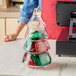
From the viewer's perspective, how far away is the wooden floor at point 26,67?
41.3 inches

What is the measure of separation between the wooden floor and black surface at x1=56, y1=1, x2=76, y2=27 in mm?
192

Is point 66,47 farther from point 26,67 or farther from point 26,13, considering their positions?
point 26,13

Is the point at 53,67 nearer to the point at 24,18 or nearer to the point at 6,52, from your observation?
the point at 6,52

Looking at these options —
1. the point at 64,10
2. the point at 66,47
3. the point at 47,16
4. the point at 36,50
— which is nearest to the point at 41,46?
the point at 36,50

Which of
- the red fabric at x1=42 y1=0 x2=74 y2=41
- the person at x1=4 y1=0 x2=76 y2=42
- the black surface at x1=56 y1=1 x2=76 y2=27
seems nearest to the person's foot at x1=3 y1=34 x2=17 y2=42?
the person at x1=4 y1=0 x2=76 y2=42

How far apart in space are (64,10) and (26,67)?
0.39m

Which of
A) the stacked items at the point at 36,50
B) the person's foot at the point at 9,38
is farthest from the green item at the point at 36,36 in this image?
the person's foot at the point at 9,38

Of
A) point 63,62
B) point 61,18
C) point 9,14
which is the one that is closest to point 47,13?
point 61,18

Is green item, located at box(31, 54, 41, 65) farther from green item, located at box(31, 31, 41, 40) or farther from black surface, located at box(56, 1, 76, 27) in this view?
black surface, located at box(56, 1, 76, 27)

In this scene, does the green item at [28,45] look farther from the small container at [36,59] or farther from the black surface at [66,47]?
the black surface at [66,47]

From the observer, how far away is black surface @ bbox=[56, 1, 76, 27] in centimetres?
126

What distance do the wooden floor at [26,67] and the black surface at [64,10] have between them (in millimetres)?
192

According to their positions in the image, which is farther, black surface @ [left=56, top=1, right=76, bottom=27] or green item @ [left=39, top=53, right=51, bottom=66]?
black surface @ [left=56, top=1, right=76, bottom=27]

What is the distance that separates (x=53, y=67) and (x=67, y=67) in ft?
0.22
